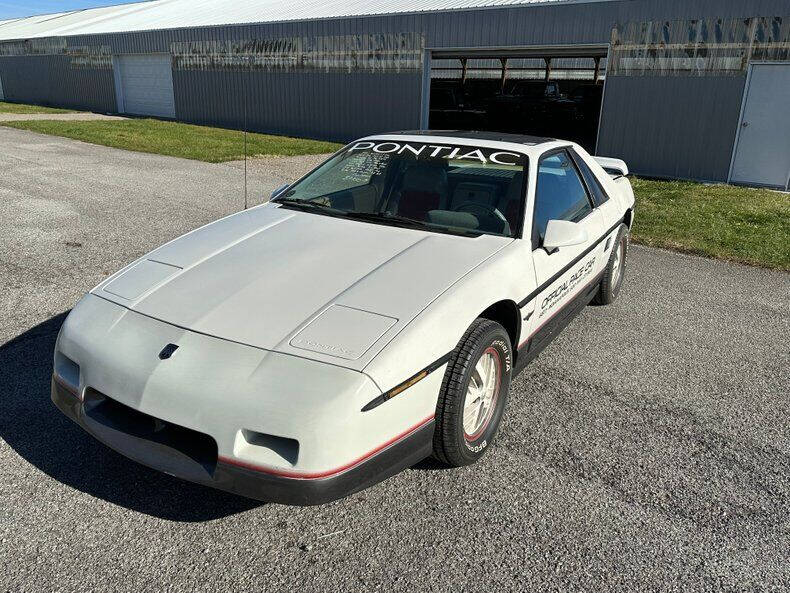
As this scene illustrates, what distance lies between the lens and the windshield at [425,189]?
355cm

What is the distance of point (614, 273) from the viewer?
16.9ft

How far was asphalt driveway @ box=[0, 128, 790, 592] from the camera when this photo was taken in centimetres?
234

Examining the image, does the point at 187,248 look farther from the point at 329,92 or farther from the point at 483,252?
the point at 329,92

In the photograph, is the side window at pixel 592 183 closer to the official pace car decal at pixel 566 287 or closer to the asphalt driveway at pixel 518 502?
the official pace car decal at pixel 566 287

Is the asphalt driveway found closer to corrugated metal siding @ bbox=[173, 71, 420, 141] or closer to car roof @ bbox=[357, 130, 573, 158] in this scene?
car roof @ bbox=[357, 130, 573, 158]

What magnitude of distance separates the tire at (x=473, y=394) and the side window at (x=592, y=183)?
2013mm

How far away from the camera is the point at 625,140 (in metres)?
13.2

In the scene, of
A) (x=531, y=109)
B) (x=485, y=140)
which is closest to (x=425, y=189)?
(x=485, y=140)

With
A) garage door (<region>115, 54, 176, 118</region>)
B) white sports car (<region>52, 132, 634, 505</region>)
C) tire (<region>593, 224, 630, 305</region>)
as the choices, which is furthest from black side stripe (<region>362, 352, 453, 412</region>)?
garage door (<region>115, 54, 176, 118</region>)

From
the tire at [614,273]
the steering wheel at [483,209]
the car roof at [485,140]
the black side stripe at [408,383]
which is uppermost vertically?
the car roof at [485,140]

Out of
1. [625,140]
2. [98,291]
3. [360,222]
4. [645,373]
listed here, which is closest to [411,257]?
[360,222]

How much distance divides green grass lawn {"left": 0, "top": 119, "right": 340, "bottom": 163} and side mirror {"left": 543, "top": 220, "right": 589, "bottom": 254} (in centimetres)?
1138

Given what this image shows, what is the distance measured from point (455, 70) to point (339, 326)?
2877 centimetres

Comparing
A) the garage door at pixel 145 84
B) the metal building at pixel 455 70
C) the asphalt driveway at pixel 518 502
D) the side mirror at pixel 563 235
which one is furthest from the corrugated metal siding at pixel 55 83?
the side mirror at pixel 563 235
